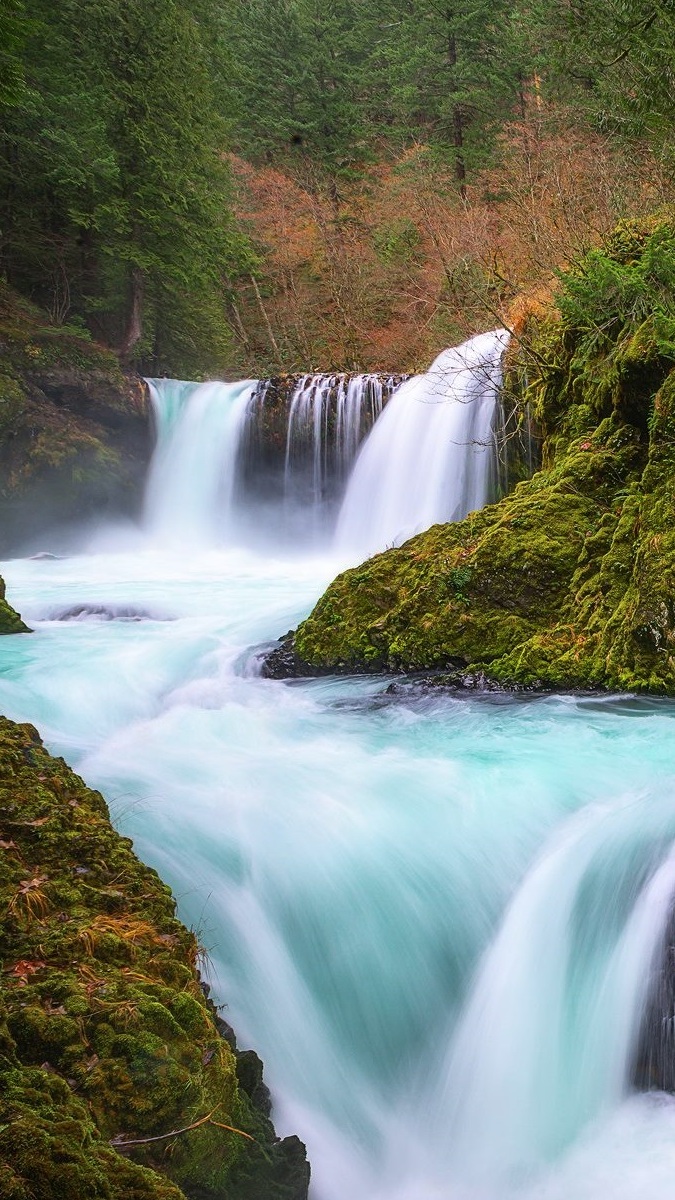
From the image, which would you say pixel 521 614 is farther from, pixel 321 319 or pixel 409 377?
pixel 321 319

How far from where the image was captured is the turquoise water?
9.79 ft

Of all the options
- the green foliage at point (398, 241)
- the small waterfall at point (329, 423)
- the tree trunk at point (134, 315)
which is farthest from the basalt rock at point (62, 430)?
the green foliage at point (398, 241)

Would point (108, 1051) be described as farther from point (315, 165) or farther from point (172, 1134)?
point (315, 165)

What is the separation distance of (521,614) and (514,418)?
5029 mm

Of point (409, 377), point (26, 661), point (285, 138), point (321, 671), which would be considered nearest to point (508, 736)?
point (321, 671)

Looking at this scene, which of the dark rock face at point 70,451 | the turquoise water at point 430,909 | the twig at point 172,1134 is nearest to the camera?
the twig at point 172,1134

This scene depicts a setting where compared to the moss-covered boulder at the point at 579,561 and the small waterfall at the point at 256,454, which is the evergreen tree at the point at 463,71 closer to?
the small waterfall at the point at 256,454

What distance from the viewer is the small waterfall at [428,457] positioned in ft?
36.4

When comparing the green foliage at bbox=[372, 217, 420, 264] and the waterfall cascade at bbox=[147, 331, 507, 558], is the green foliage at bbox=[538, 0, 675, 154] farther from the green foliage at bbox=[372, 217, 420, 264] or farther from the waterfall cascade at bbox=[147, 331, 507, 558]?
the green foliage at bbox=[372, 217, 420, 264]

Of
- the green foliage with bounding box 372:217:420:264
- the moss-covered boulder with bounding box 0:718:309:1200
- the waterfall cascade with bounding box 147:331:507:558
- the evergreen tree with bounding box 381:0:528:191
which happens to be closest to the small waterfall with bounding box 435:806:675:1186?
the moss-covered boulder with bounding box 0:718:309:1200

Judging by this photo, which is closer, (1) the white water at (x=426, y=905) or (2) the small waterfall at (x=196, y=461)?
(1) the white water at (x=426, y=905)

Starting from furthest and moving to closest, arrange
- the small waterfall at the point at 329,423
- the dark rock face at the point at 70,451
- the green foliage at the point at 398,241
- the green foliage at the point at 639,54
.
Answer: the green foliage at the point at 398,241, the dark rock face at the point at 70,451, the small waterfall at the point at 329,423, the green foliage at the point at 639,54

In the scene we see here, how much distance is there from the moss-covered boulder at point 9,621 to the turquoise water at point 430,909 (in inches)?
101

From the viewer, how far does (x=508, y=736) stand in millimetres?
5266
